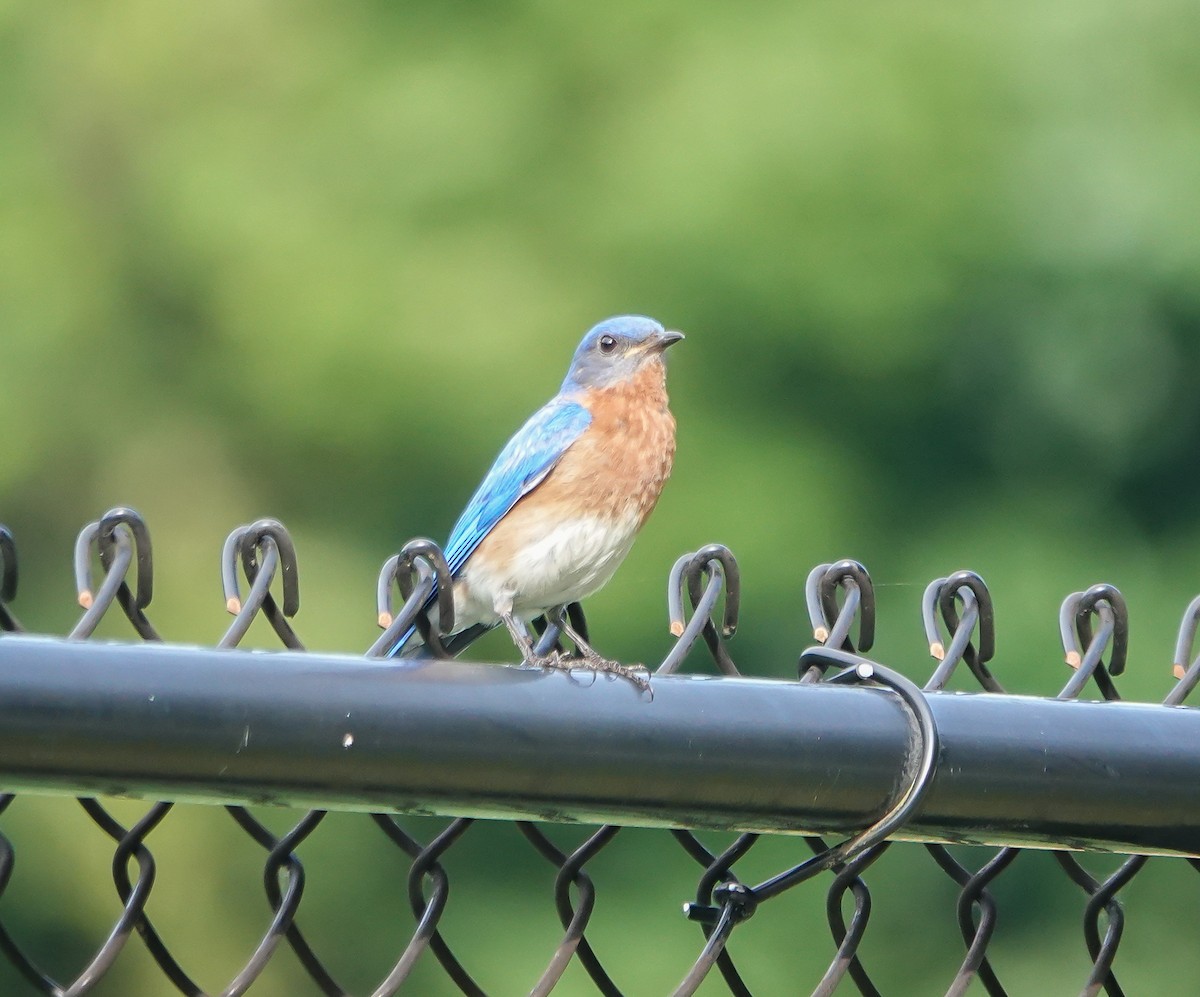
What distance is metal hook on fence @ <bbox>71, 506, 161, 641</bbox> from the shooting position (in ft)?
6.00

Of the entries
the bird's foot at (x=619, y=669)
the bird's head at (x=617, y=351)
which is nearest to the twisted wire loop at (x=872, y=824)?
the bird's foot at (x=619, y=669)

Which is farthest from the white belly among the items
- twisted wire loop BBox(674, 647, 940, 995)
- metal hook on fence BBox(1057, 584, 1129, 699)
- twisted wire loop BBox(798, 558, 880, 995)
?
twisted wire loop BBox(674, 647, 940, 995)

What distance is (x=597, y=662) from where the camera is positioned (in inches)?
119

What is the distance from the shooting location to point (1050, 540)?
8.01 meters

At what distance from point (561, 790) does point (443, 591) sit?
0.34 meters

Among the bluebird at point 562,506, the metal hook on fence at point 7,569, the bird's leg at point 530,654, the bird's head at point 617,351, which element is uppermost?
the bird's head at point 617,351

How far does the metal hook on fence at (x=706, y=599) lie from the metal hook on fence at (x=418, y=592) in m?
0.32

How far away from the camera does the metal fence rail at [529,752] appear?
1.53m

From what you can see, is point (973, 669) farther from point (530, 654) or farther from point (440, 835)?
point (440, 835)

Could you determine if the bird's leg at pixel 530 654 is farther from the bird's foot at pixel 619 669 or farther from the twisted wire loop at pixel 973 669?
the twisted wire loop at pixel 973 669

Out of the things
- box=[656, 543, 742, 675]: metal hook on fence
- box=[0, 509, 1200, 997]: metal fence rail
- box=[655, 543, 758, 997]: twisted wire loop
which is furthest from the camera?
box=[656, 543, 742, 675]: metal hook on fence

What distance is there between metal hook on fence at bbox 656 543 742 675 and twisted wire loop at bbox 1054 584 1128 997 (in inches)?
17.4

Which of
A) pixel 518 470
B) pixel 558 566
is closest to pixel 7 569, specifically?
pixel 558 566

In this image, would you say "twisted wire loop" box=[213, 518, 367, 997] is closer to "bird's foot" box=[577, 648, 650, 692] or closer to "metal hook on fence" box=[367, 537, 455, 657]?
"metal hook on fence" box=[367, 537, 455, 657]
